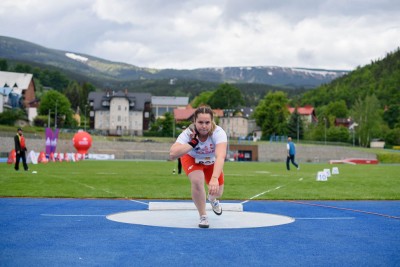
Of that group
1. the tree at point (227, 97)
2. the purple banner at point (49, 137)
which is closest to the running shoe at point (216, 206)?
the purple banner at point (49, 137)

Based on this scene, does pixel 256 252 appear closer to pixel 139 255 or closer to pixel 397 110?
pixel 139 255

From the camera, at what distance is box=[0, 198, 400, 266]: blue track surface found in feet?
21.4

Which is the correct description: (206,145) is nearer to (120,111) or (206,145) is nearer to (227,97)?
(120,111)

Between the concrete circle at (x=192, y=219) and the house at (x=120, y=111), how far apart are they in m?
144

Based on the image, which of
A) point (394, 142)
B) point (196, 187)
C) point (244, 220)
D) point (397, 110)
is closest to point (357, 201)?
point (244, 220)

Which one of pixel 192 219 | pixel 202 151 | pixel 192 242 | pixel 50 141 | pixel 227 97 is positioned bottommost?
pixel 192 219

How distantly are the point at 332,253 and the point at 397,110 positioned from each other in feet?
530

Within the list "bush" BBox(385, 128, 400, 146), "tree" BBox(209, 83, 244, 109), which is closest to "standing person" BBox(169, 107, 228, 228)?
"bush" BBox(385, 128, 400, 146)

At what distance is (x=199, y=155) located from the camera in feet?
31.7

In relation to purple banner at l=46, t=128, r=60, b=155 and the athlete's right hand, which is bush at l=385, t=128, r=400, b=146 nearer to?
purple banner at l=46, t=128, r=60, b=155

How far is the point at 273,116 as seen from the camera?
134500 millimetres

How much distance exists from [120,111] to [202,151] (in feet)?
490

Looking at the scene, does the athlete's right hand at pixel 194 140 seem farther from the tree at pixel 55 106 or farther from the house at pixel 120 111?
the house at pixel 120 111

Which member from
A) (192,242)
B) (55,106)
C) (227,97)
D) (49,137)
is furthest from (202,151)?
(227,97)
